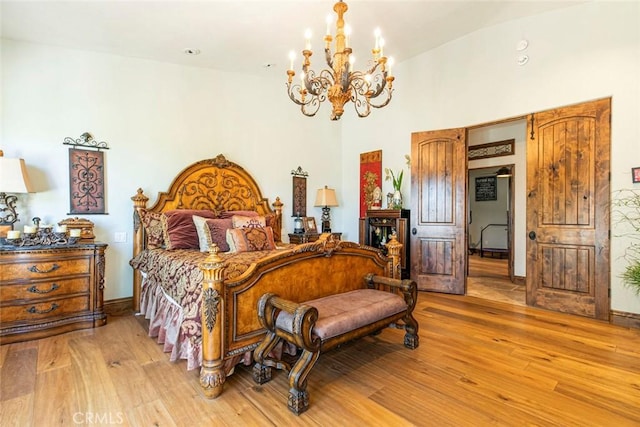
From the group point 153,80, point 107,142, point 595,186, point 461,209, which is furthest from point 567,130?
point 107,142

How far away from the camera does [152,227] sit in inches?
145

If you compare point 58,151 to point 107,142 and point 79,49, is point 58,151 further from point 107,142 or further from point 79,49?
point 79,49

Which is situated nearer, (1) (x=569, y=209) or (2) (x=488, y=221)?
(1) (x=569, y=209)

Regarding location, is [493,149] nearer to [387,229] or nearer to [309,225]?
[387,229]

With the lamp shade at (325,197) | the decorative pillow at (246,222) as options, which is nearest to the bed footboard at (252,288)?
A: the decorative pillow at (246,222)

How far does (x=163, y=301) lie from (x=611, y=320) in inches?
181

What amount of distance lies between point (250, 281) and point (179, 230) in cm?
185

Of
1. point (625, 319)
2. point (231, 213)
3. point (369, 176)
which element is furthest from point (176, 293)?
point (625, 319)

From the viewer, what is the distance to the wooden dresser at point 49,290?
282 centimetres

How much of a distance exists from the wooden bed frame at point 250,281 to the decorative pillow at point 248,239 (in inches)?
35.3

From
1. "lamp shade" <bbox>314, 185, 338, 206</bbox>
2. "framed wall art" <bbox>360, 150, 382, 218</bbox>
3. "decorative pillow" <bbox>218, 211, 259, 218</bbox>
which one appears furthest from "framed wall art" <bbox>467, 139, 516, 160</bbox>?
"decorative pillow" <bbox>218, 211, 259, 218</bbox>

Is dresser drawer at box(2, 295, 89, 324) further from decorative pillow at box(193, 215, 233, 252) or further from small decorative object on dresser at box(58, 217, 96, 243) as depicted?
decorative pillow at box(193, 215, 233, 252)

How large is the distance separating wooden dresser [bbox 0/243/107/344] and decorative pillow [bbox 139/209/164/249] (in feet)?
1.59

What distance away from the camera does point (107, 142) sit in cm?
373
